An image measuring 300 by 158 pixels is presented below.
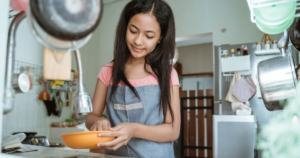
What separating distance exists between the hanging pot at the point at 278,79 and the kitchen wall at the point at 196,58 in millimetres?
4183

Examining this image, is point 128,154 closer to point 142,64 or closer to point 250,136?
point 142,64

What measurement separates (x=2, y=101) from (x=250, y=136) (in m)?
1.96

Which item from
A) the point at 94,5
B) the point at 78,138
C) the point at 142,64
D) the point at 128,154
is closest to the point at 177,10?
Result: the point at 142,64

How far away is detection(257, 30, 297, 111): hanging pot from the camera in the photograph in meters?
A: 0.70

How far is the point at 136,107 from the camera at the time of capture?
0.95 metres

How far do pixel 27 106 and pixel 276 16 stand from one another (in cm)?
249

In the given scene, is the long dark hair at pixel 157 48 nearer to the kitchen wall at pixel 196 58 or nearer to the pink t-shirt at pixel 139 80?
the pink t-shirt at pixel 139 80

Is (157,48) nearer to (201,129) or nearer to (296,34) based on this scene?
(296,34)

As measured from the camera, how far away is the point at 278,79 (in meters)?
0.72

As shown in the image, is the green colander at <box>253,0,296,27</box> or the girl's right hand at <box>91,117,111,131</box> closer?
the green colander at <box>253,0,296,27</box>

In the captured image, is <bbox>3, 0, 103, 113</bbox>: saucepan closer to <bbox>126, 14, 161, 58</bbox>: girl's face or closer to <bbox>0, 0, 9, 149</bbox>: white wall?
<bbox>0, 0, 9, 149</bbox>: white wall

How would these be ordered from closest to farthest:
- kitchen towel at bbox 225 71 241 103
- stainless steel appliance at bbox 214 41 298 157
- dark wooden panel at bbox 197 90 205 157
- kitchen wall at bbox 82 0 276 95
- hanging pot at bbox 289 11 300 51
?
hanging pot at bbox 289 11 300 51 → stainless steel appliance at bbox 214 41 298 157 → kitchen towel at bbox 225 71 241 103 → kitchen wall at bbox 82 0 276 95 → dark wooden panel at bbox 197 90 205 157

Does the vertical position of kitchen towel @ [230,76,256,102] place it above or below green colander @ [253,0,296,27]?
below

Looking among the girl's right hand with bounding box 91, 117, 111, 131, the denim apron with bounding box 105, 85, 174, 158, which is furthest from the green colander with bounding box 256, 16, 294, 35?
the girl's right hand with bounding box 91, 117, 111, 131
